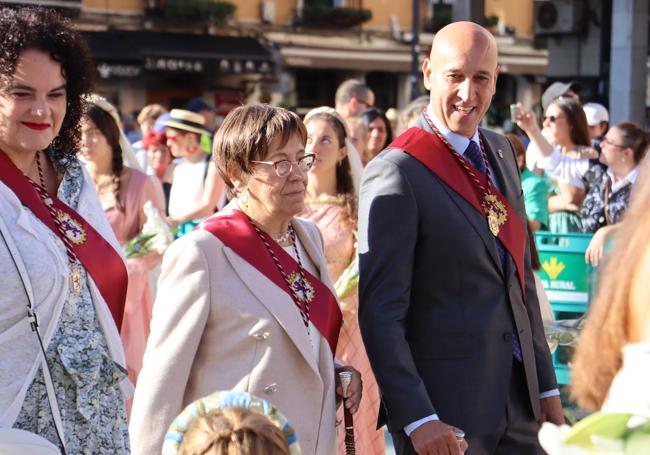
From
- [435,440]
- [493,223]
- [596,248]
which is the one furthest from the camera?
[596,248]

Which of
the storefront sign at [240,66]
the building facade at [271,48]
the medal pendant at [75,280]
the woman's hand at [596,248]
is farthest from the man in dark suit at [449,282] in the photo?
the storefront sign at [240,66]

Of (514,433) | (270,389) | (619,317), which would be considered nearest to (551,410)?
(514,433)

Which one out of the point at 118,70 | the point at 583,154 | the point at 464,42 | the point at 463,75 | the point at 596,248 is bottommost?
the point at 118,70

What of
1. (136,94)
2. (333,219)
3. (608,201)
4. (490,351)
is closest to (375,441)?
(333,219)

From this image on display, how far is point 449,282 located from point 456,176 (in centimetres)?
35

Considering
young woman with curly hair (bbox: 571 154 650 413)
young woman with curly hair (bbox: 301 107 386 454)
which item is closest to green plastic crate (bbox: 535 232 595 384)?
young woman with curly hair (bbox: 301 107 386 454)

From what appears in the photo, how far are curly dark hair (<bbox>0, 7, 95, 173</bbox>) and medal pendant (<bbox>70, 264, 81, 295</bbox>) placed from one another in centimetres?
38

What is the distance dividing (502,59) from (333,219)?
1177 inches

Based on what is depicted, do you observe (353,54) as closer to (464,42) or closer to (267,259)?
(464,42)

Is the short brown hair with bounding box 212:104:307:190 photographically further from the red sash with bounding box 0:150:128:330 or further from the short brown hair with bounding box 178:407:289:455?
the short brown hair with bounding box 178:407:289:455

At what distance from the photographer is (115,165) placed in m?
6.42

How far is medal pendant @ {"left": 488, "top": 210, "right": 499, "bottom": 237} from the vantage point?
393cm

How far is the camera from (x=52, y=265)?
3.39 meters

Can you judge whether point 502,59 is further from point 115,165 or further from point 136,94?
point 115,165
